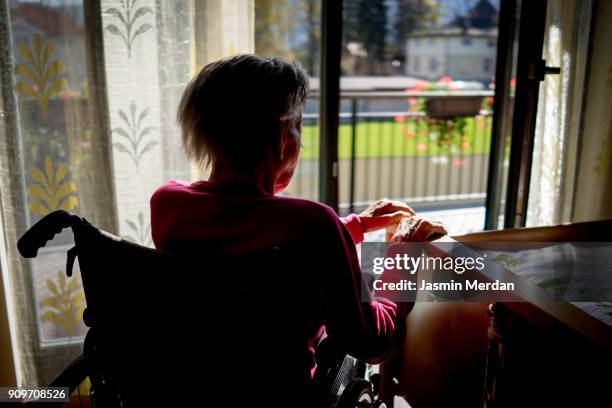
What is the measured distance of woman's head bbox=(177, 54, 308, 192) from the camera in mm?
931

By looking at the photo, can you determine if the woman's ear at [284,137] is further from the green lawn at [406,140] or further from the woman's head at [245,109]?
the green lawn at [406,140]

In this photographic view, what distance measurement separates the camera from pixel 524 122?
170cm

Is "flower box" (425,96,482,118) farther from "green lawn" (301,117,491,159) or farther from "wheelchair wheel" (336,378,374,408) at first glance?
"wheelchair wheel" (336,378,374,408)

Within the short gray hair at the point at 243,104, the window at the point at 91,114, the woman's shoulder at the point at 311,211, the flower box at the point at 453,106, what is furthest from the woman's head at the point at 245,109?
the flower box at the point at 453,106

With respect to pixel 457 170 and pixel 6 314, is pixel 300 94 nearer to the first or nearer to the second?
pixel 6 314

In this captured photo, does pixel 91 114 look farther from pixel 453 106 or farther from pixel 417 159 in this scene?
pixel 417 159

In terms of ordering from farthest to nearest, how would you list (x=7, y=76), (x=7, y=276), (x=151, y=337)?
(x=7, y=276), (x=7, y=76), (x=151, y=337)

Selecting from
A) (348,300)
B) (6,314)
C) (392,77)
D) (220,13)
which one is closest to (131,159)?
(220,13)

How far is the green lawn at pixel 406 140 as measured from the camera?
4426 millimetres

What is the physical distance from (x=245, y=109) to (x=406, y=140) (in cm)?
384

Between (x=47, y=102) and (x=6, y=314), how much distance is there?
0.67 meters

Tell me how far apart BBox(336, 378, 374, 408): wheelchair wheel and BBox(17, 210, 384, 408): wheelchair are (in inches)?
2.1

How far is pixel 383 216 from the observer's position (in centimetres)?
129

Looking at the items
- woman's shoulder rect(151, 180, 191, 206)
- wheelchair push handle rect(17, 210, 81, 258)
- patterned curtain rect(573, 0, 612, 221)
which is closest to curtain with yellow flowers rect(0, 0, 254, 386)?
woman's shoulder rect(151, 180, 191, 206)
